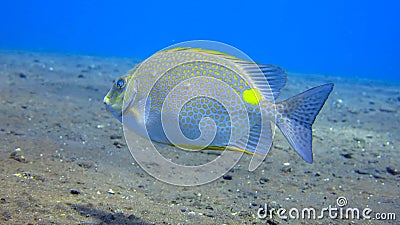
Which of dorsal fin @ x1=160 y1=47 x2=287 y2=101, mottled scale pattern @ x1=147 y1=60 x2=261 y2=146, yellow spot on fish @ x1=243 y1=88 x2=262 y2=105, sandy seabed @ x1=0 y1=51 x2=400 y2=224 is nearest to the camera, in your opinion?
mottled scale pattern @ x1=147 y1=60 x2=261 y2=146

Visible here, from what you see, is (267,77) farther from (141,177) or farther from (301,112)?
(141,177)

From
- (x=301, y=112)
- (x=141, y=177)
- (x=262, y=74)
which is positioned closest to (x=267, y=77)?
(x=262, y=74)

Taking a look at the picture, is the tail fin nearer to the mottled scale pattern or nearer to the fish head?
the mottled scale pattern

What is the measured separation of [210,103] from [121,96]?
28.6 inches

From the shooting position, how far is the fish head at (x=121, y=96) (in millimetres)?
2596

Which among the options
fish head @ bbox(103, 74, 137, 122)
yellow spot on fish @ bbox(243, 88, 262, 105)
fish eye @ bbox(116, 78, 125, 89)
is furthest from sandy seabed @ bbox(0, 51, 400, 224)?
yellow spot on fish @ bbox(243, 88, 262, 105)

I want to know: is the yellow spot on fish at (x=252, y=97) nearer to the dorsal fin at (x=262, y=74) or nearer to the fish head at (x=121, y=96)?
the dorsal fin at (x=262, y=74)

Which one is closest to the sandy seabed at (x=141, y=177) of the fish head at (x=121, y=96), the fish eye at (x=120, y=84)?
the fish head at (x=121, y=96)

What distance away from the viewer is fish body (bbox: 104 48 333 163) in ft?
8.23

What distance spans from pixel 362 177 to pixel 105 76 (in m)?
9.95

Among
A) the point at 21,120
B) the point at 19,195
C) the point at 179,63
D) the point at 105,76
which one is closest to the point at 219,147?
the point at 179,63

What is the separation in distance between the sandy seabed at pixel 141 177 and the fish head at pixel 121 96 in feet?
3.33

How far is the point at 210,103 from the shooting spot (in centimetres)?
253

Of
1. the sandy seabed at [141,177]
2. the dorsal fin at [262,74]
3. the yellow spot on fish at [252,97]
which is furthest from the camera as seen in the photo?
the sandy seabed at [141,177]
